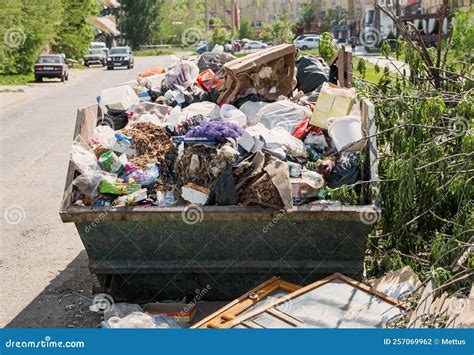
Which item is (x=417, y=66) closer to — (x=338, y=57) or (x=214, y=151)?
(x=338, y=57)

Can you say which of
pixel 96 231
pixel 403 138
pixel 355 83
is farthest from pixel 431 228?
pixel 96 231

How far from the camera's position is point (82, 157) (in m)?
6.27

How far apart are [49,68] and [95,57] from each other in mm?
16963

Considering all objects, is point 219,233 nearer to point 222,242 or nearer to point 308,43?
point 222,242

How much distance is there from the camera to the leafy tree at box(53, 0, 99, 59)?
48.8m

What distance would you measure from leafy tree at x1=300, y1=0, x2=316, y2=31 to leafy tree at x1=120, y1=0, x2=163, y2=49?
14301mm

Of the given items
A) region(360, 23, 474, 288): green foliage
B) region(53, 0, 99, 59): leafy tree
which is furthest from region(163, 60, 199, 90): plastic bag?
region(53, 0, 99, 59): leafy tree

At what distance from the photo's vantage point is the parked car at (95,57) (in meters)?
51.9

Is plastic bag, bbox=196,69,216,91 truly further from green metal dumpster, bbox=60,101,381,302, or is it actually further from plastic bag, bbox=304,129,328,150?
green metal dumpster, bbox=60,101,381,302

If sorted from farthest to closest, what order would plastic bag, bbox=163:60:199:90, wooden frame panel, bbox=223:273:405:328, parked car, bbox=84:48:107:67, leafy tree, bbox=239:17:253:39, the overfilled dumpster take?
1. leafy tree, bbox=239:17:253:39
2. parked car, bbox=84:48:107:67
3. plastic bag, bbox=163:60:199:90
4. the overfilled dumpster
5. wooden frame panel, bbox=223:273:405:328

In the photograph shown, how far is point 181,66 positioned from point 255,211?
3.24 meters

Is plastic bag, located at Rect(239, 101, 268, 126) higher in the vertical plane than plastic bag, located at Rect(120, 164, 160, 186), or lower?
higher

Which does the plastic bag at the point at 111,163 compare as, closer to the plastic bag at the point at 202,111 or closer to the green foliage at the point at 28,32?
the plastic bag at the point at 202,111

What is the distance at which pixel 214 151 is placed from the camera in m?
6.11
